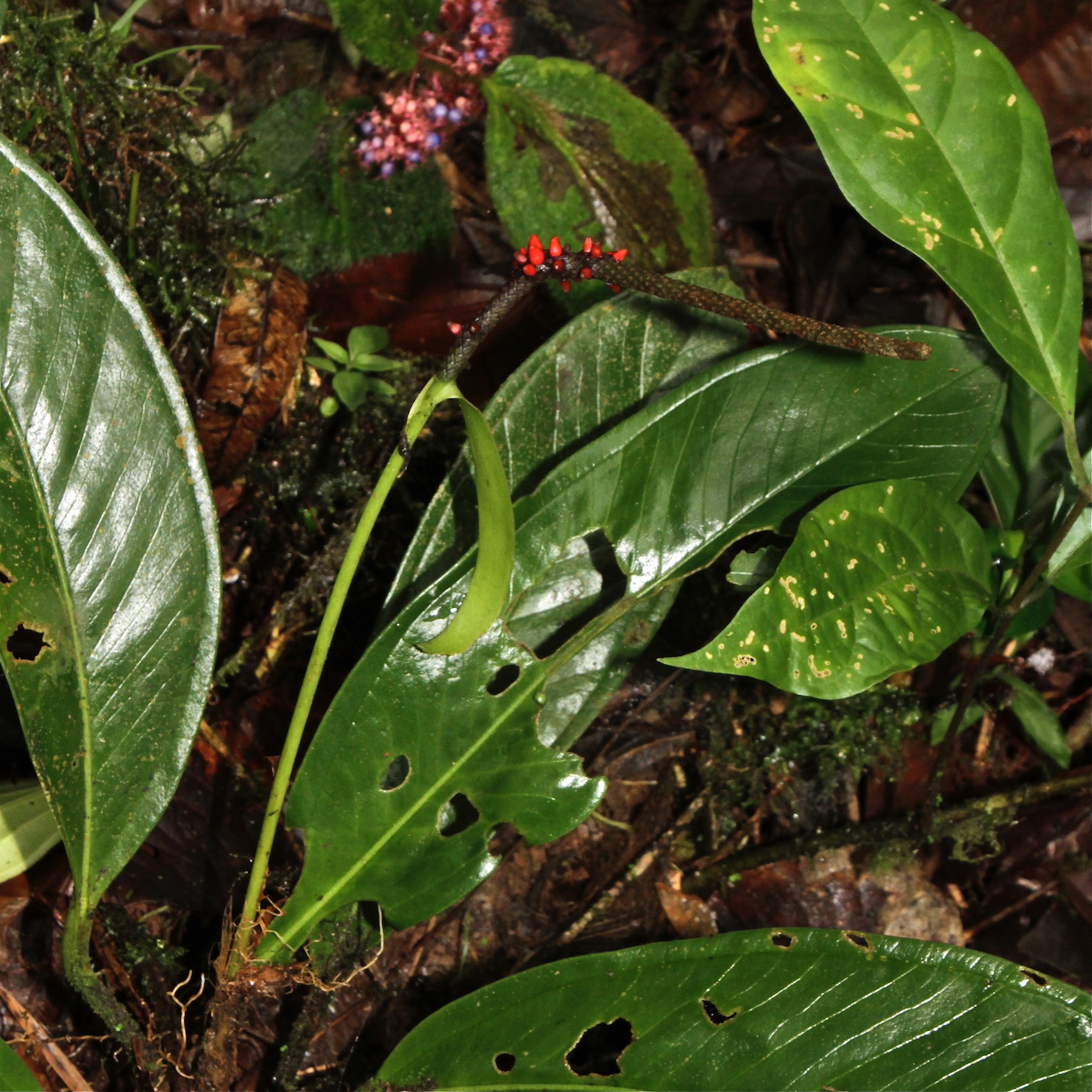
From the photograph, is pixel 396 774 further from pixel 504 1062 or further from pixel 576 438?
pixel 576 438

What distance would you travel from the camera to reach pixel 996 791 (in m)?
1.49

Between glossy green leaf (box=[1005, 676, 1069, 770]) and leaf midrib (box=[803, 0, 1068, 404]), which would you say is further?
glossy green leaf (box=[1005, 676, 1069, 770])

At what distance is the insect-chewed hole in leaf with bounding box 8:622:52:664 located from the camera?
1030 millimetres

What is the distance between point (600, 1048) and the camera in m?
1.27

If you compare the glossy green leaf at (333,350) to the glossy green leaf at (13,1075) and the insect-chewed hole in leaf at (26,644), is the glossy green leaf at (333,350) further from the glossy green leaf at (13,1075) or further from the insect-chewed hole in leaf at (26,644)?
the glossy green leaf at (13,1075)

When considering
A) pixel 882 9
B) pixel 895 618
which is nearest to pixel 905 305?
pixel 882 9

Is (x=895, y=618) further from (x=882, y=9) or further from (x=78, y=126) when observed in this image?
(x=78, y=126)

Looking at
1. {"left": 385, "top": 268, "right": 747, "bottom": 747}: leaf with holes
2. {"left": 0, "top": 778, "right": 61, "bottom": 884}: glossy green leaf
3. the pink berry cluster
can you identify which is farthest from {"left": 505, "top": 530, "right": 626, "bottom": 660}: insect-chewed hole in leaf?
the pink berry cluster

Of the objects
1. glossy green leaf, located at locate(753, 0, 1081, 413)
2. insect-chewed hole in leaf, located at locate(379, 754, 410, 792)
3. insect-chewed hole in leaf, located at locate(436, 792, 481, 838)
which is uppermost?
glossy green leaf, located at locate(753, 0, 1081, 413)

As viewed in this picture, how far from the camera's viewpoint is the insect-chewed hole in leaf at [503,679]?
1138 mm

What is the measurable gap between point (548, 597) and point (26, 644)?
61 cm

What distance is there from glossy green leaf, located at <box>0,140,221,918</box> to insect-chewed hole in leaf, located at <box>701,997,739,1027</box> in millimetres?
670

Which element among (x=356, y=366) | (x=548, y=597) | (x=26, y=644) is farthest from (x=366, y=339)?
(x=26, y=644)

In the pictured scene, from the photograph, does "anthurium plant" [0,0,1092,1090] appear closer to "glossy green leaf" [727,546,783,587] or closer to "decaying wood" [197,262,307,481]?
"glossy green leaf" [727,546,783,587]
